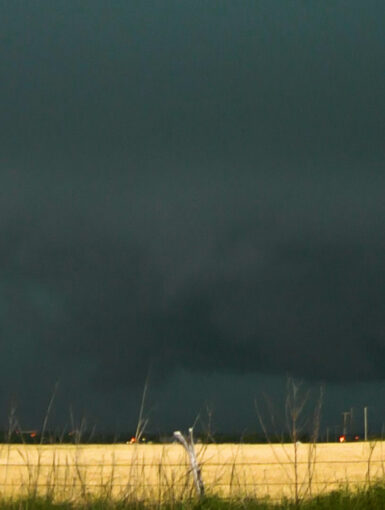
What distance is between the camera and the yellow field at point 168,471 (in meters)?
10.0

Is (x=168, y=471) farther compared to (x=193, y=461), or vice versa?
(x=168, y=471)

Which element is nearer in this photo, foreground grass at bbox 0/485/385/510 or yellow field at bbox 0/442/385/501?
foreground grass at bbox 0/485/385/510

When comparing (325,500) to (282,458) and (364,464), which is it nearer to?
(364,464)

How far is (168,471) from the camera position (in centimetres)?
1363

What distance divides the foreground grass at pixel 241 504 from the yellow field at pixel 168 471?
11cm

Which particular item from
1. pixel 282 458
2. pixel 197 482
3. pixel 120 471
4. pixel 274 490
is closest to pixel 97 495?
pixel 197 482

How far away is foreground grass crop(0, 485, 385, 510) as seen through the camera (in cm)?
976

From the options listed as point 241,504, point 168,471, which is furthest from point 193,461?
point 168,471

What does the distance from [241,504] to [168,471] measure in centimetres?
347

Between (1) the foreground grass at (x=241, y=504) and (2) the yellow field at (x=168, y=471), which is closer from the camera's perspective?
(1) the foreground grass at (x=241, y=504)

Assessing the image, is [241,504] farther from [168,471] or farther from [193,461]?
[168,471]

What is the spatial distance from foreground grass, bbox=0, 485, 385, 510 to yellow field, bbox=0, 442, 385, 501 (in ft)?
0.35

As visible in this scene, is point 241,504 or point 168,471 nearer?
point 241,504

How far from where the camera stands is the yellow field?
1001 cm
